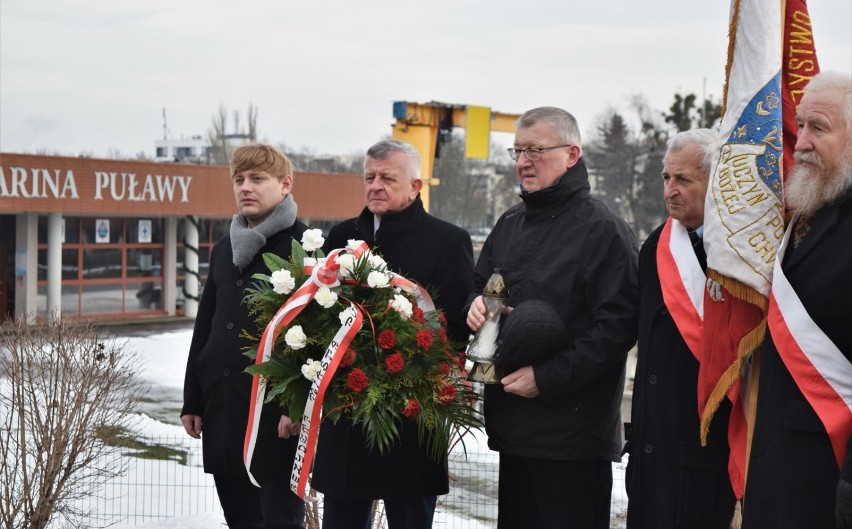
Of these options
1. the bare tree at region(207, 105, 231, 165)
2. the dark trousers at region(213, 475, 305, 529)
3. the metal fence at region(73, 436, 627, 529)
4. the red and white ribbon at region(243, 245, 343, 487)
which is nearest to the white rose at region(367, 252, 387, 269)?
the red and white ribbon at region(243, 245, 343, 487)

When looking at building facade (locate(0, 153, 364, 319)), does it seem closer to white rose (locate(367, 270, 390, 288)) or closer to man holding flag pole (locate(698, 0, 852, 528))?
white rose (locate(367, 270, 390, 288))

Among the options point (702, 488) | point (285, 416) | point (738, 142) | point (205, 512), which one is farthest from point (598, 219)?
point (205, 512)

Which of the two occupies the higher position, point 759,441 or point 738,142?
point 738,142

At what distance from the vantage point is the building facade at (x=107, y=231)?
2402 centimetres

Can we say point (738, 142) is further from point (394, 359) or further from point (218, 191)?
point (218, 191)

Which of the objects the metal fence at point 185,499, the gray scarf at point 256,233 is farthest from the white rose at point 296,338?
the metal fence at point 185,499

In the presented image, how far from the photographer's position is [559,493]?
3.85m

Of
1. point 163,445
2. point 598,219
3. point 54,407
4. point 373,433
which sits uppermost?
point 598,219

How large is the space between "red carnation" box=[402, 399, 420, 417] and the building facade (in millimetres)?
20522

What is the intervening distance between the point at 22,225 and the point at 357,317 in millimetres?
22815

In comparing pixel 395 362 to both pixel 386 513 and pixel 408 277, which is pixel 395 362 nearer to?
pixel 408 277

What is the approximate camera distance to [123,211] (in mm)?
25531

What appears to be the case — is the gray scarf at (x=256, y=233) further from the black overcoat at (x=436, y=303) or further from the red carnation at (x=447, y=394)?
the red carnation at (x=447, y=394)

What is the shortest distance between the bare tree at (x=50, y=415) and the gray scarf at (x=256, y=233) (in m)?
1.79
